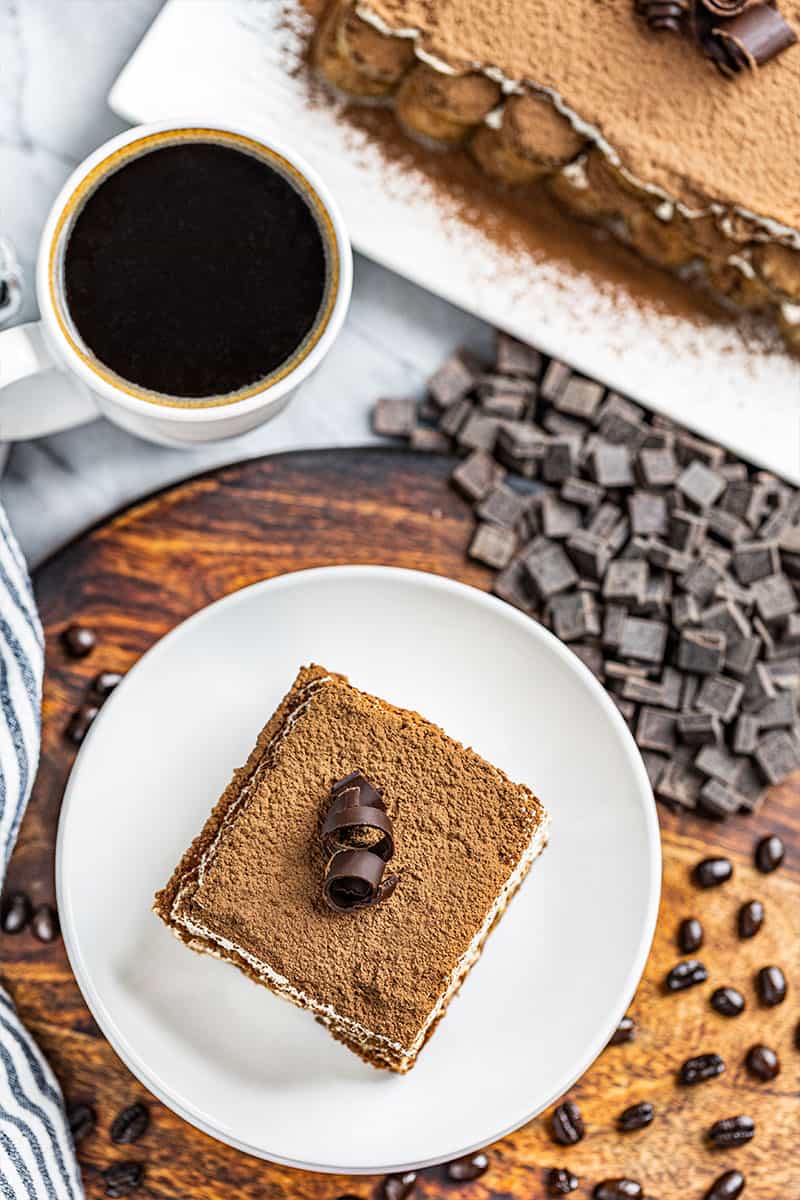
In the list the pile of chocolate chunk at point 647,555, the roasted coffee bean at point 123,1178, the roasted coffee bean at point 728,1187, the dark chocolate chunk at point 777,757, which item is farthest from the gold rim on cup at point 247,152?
the roasted coffee bean at point 728,1187

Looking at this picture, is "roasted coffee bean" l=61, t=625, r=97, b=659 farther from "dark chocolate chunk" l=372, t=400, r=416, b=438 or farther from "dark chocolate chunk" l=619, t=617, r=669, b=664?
"dark chocolate chunk" l=619, t=617, r=669, b=664

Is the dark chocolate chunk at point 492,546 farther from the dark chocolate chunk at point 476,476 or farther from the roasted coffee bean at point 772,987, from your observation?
the roasted coffee bean at point 772,987

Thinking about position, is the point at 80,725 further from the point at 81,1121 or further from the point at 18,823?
the point at 81,1121

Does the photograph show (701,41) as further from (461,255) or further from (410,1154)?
(410,1154)

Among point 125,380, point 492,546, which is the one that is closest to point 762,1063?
point 492,546

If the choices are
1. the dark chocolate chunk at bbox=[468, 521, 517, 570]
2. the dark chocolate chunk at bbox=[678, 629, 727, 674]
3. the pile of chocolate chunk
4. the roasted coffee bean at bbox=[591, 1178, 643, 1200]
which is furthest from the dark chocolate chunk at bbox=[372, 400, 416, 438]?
the roasted coffee bean at bbox=[591, 1178, 643, 1200]

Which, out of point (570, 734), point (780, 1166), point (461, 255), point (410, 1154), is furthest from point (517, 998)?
point (461, 255)
